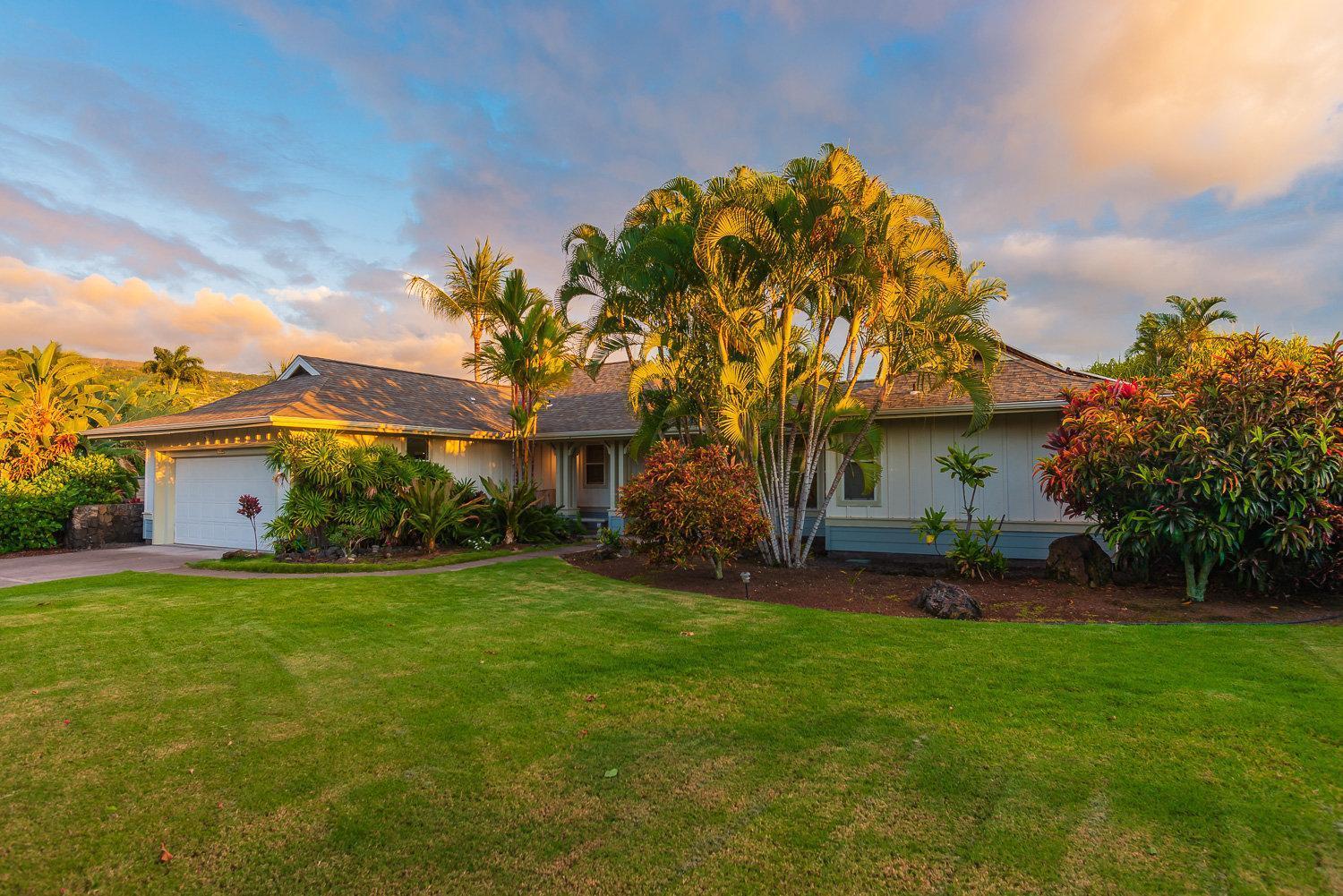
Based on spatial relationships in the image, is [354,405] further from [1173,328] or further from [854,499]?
[1173,328]

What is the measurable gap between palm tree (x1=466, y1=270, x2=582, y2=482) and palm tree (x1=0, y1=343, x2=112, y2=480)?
36.3 ft

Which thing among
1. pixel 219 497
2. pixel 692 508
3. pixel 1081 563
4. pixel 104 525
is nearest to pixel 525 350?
pixel 692 508

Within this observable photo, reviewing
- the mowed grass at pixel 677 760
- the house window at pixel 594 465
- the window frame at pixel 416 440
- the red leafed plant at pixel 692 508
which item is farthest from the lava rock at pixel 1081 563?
the window frame at pixel 416 440

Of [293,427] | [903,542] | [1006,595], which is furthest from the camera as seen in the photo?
[293,427]

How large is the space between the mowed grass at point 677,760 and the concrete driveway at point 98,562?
593 centimetres

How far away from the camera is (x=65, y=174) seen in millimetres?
12383

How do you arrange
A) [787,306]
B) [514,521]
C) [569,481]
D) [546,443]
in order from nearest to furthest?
1. [787,306]
2. [514,521]
3. [569,481]
4. [546,443]

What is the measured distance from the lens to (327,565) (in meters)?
11.5

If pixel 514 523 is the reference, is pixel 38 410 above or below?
above

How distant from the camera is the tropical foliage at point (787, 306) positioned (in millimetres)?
9578

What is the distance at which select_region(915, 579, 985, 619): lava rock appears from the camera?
7.40 m

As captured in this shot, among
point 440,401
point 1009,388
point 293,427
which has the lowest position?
point 293,427

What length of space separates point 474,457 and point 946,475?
11527 millimetres

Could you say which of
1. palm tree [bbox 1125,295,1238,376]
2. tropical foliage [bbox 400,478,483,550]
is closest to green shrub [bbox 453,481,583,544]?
tropical foliage [bbox 400,478,483,550]
